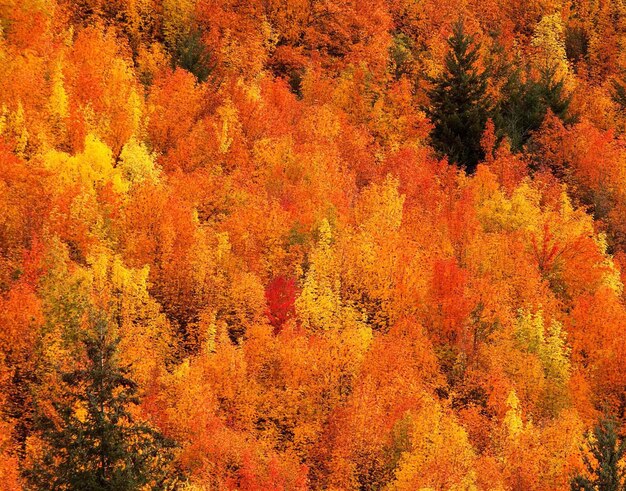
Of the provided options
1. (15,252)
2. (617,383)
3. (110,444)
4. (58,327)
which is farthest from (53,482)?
(617,383)

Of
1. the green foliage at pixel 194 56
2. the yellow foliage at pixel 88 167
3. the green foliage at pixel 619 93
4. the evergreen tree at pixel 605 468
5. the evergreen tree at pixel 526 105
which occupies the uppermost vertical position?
the green foliage at pixel 619 93

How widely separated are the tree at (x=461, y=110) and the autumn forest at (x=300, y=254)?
23 centimetres

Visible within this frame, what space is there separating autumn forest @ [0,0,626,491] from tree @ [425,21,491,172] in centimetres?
23

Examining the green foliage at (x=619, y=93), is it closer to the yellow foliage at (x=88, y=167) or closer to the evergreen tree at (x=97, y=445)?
the yellow foliage at (x=88, y=167)

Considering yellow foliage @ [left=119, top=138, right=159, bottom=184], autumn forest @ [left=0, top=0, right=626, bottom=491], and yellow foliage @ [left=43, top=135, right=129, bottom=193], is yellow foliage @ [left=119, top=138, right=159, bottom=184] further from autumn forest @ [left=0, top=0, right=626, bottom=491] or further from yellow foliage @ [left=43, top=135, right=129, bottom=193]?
yellow foliage @ [left=43, top=135, right=129, bottom=193]

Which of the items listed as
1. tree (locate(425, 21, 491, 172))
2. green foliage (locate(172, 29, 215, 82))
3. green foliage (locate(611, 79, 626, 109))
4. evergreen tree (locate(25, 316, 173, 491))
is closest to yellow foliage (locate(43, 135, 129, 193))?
green foliage (locate(172, 29, 215, 82))

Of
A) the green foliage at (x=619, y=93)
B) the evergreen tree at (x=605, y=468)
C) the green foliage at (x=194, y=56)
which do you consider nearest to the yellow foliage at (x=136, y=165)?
the green foliage at (x=194, y=56)

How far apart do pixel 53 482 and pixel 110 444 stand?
1.87 meters

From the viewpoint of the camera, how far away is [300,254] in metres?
59.5

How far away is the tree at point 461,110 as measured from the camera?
7725cm

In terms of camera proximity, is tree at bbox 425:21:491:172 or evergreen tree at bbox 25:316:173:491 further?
tree at bbox 425:21:491:172

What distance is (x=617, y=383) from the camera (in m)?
59.1

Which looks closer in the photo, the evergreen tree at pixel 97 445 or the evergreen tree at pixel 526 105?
the evergreen tree at pixel 97 445

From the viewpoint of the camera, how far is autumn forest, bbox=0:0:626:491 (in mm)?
41969
